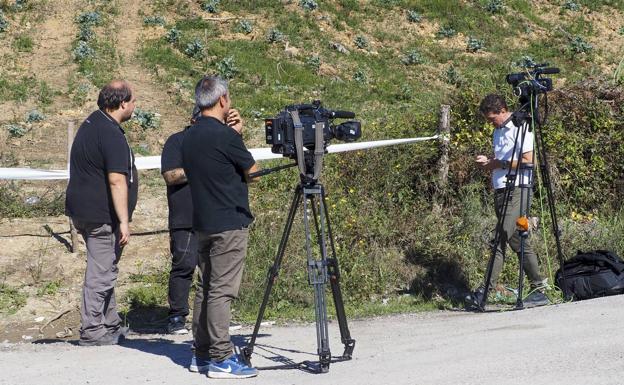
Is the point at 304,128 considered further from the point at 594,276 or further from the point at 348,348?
the point at 594,276

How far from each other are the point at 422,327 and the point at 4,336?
359 centimetres

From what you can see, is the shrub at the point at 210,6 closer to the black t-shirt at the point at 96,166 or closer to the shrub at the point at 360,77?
the shrub at the point at 360,77

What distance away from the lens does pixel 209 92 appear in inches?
240

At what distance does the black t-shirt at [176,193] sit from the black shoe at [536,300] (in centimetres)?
313

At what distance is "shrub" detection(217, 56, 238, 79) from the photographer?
17969 mm

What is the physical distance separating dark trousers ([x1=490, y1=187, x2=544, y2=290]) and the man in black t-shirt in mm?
2746

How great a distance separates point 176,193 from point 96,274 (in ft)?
3.21

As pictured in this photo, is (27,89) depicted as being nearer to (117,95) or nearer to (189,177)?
(117,95)

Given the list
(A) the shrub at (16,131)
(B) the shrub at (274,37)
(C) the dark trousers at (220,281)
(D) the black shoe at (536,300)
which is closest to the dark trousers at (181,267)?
(C) the dark trousers at (220,281)

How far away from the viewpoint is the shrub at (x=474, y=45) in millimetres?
21281

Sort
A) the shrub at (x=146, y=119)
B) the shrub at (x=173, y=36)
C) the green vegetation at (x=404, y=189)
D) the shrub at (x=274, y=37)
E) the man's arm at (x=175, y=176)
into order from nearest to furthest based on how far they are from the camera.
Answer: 1. the man's arm at (x=175, y=176)
2. the green vegetation at (x=404, y=189)
3. the shrub at (x=146, y=119)
4. the shrub at (x=173, y=36)
5. the shrub at (x=274, y=37)

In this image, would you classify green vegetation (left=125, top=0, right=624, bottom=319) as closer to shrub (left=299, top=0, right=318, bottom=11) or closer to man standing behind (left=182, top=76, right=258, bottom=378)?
man standing behind (left=182, top=76, right=258, bottom=378)

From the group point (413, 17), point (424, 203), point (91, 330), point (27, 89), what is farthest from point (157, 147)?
point (413, 17)

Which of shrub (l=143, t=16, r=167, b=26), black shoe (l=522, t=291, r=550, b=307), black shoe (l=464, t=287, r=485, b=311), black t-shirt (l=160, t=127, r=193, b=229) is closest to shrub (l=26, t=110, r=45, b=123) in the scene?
shrub (l=143, t=16, r=167, b=26)
